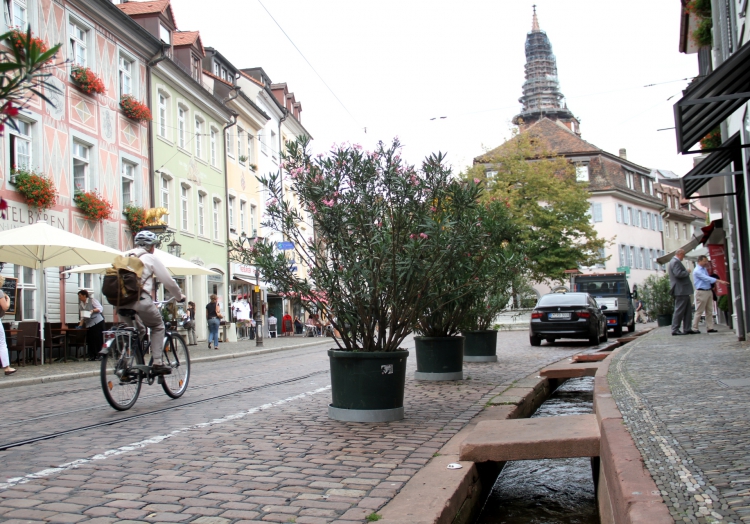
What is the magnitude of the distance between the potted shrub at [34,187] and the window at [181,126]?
401 inches

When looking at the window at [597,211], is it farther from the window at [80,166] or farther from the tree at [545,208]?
the window at [80,166]

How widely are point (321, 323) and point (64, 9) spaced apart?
57.1 ft

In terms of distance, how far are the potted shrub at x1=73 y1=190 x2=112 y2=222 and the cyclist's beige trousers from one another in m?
14.4

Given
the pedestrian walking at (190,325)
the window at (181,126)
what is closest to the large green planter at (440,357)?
the pedestrian walking at (190,325)

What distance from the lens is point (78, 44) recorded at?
71.6 feet

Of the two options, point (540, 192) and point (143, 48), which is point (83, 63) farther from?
point (540, 192)

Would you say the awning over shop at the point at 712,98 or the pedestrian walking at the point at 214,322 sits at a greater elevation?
the awning over shop at the point at 712,98

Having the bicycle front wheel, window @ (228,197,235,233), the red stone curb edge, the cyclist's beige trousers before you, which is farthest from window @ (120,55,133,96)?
the red stone curb edge

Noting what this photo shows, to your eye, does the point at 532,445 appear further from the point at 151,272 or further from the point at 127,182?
the point at 127,182

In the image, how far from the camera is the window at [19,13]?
18.2m

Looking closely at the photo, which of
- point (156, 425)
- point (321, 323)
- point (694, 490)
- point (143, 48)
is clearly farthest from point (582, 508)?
point (143, 48)

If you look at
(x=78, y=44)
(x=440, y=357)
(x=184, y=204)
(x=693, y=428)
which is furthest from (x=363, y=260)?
(x=184, y=204)

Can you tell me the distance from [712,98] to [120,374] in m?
6.47

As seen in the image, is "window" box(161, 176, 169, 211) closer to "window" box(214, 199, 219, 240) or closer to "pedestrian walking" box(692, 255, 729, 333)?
"window" box(214, 199, 219, 240)
